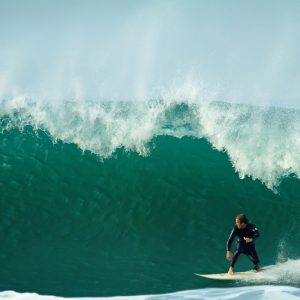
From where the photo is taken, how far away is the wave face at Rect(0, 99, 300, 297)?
9219 millimetres

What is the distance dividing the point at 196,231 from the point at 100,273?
9.93 feet

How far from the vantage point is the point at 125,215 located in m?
12.0

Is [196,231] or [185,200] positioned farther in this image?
[185,200]

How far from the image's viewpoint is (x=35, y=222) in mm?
11383

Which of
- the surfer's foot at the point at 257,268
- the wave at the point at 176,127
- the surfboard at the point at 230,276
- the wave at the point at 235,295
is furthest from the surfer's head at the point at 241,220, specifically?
the wave at the point at 176,127

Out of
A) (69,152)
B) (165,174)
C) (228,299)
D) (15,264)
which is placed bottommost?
(228,299)

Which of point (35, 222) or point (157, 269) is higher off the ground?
point (35, 222)

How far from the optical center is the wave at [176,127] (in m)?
15.3

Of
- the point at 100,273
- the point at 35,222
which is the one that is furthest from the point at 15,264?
the point at 35,222

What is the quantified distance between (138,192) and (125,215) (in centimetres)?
129

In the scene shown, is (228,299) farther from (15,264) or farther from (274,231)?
(274,231)

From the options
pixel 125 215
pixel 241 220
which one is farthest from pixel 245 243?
pixel 125 215

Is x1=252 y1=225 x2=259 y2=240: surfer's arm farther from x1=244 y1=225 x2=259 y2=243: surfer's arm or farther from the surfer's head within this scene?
the surfer's head

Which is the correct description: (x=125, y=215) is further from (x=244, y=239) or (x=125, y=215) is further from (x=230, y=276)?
(x=230, y=276)
